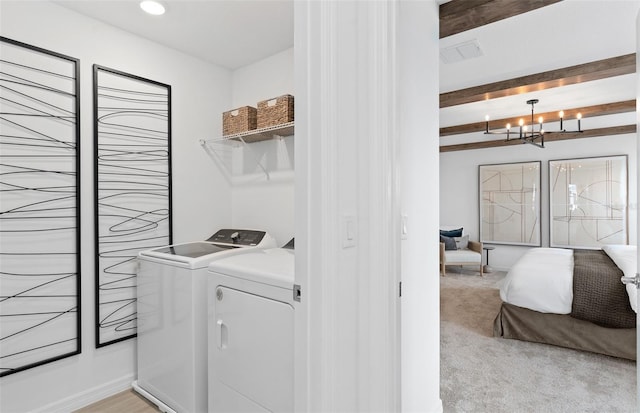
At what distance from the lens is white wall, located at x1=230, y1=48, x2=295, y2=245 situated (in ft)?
7.90

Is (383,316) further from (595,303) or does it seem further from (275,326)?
(595,303)

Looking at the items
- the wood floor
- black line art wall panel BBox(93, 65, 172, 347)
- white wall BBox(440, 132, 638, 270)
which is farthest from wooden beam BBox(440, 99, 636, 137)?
the wood floor

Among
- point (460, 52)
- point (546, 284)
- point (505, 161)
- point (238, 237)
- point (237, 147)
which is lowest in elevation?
point (546, 284)

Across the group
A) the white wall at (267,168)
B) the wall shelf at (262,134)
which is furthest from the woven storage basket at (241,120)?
the white wall at (267,168)

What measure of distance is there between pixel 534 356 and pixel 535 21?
2449mm

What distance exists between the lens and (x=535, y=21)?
7.31 feet

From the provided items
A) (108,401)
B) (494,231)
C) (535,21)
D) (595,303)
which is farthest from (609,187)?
(108,401)

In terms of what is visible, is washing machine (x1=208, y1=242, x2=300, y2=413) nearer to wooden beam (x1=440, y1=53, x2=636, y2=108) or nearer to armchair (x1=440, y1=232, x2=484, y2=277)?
wooden beam (x1=440, y1=53, x2=636, y2=108)

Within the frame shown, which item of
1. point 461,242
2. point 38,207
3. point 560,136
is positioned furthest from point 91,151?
point 560,136

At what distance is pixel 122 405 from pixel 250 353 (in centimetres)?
116

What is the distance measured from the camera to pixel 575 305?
266 cm

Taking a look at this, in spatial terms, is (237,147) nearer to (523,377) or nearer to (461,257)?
(523,377)

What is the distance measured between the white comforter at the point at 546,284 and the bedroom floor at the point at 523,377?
1.19 ft

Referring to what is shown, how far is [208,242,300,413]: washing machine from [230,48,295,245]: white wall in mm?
740
